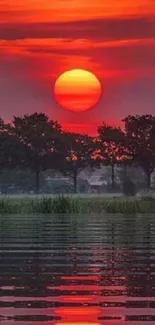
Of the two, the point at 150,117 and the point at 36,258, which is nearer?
the point at 36,258

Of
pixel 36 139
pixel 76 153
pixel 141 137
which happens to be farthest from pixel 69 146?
pixel 141 137

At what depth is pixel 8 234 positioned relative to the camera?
112ft

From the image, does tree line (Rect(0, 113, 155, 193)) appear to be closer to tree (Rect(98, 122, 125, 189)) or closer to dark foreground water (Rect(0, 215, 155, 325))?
tree (Rect(98, 122, 125, 189))

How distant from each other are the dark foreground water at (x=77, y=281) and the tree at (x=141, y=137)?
108 metres

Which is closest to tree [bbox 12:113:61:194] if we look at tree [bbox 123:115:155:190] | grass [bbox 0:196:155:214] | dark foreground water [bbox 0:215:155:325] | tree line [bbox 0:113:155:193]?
tree line [bbox 0:113:155:193]

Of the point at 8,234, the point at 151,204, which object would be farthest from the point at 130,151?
the point at 8,234

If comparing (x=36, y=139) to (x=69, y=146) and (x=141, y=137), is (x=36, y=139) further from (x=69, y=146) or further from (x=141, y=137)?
(x=141, y=137)

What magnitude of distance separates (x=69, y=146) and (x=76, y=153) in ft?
5.29

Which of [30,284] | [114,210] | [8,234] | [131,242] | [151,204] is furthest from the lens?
[151,204]

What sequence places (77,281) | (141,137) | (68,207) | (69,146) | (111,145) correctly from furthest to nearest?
(69,146) → (111,145) → (141,137) → (68,207) → (77,281)

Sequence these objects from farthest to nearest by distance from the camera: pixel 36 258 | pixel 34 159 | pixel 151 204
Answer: pixel 34 159 < pixel 151 204 < pixel 36 258

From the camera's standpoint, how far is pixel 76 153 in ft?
527

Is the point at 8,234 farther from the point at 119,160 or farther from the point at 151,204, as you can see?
the point at 119,160

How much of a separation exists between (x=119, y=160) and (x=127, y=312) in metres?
133
